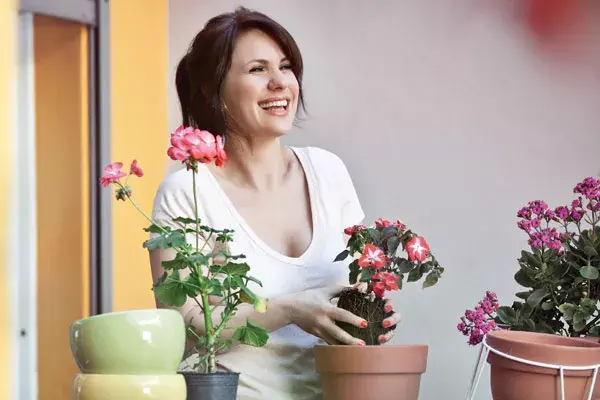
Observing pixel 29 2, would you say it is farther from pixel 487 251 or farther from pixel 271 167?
pixel 487 251

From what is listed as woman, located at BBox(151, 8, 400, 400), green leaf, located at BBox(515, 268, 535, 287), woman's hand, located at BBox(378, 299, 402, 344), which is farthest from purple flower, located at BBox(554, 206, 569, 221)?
woman, located at BBox(151, 8, 400, 400)

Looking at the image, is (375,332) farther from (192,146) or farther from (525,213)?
(192,146)

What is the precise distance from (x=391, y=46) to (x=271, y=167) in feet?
5.24

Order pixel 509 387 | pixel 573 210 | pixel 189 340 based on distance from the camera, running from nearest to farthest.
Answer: pixel 509 387, pixel 573 210, pixel 189 340

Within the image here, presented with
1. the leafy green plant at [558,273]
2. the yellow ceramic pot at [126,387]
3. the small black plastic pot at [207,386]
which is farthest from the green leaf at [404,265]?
the yellow ceramic pot at [126,387]

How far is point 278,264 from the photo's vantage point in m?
2.11

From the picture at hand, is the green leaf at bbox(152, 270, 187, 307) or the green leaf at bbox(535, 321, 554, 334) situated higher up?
the green leaf at bbox(152, 270, 187, 307)

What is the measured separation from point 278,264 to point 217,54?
0.45m

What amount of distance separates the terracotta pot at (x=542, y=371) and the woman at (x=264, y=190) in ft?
1.50

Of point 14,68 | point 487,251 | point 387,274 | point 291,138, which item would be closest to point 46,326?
point 14,68

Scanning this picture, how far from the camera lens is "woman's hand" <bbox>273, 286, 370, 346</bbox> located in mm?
1765

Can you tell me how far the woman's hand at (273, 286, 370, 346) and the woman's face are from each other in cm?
40

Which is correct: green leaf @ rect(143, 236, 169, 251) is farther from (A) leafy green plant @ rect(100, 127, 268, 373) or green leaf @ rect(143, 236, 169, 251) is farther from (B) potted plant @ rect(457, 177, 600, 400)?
(B) potted plant @ rect(457, 177, 600, 400)

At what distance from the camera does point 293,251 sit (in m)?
2.17
